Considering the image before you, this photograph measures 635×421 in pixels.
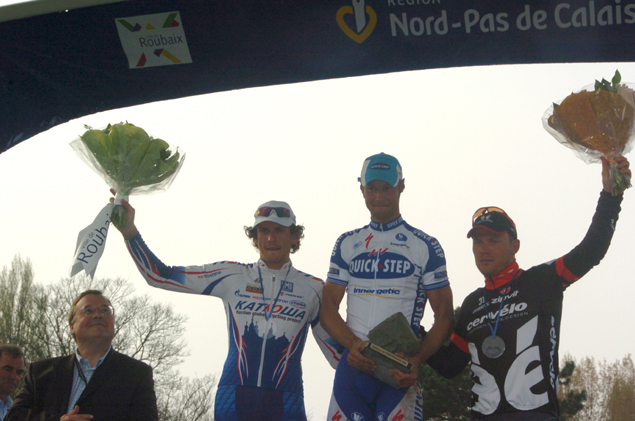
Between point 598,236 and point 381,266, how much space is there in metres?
1.37

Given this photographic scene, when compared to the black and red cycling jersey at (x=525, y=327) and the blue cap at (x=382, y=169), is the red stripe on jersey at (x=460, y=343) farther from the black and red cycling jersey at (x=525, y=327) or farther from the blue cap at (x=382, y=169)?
the blue cap at (x=382, y=169)

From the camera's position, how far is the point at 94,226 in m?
4.38

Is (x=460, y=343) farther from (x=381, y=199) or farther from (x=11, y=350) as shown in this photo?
(x=11, y=350)

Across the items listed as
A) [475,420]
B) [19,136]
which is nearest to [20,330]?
[19,136]

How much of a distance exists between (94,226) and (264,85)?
61.2 inches

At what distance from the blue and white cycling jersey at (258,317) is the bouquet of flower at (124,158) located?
400 millimetres

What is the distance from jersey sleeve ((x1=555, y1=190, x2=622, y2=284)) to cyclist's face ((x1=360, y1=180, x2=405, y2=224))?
48.1 inches

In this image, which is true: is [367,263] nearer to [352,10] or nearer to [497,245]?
[497,245]

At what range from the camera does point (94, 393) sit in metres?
4.14

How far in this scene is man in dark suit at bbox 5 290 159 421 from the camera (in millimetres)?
4086

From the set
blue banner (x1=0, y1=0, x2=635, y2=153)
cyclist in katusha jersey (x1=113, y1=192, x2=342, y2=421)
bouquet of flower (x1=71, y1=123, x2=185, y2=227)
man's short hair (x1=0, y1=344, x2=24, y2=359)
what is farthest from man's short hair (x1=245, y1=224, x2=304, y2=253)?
man's short hair (x1=0, y1=344, x2=24, y2=359)

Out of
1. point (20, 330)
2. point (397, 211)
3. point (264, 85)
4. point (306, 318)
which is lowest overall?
point (306, 318)

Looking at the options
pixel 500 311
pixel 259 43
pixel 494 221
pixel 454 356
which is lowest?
pixel 454 356

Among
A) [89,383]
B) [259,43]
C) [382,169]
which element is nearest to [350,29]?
[259,43]
